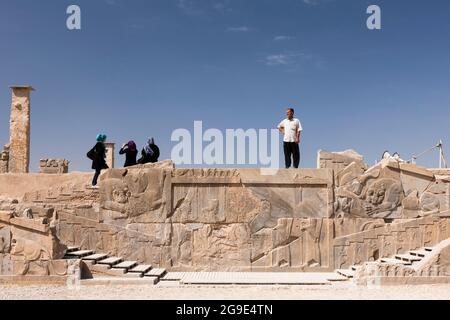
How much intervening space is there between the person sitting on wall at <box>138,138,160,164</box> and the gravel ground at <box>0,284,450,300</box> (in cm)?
421

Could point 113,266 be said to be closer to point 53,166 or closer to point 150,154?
Result: point 150,154

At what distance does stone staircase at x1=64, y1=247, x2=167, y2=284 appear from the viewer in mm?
10891

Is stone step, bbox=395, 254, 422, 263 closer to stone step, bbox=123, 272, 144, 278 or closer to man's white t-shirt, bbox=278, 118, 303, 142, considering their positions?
man's white t-shirt, bbox=278, 118, 303, 142

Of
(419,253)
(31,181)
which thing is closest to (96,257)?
(31,181)

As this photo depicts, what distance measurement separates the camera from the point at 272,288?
10555mm

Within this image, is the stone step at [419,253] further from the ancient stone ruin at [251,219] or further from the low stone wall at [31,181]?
the low stone wall at [31,181]

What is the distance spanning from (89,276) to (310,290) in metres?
4.27

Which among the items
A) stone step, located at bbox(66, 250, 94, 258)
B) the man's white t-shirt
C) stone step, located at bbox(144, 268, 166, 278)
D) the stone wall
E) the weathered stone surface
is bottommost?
stone step, located at bbox(144, 268, 166, 278)

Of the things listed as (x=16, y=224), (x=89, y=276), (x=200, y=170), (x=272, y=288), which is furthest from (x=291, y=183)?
(x=16, y=224)

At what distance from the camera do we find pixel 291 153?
13289mm

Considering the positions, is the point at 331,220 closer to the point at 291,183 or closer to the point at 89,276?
the point at 291,183

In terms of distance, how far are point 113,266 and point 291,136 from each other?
16.7ft

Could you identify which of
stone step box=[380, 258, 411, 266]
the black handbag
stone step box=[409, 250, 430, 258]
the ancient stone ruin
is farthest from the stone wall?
the black handbag

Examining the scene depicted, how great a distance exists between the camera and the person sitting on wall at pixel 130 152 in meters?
14.4
